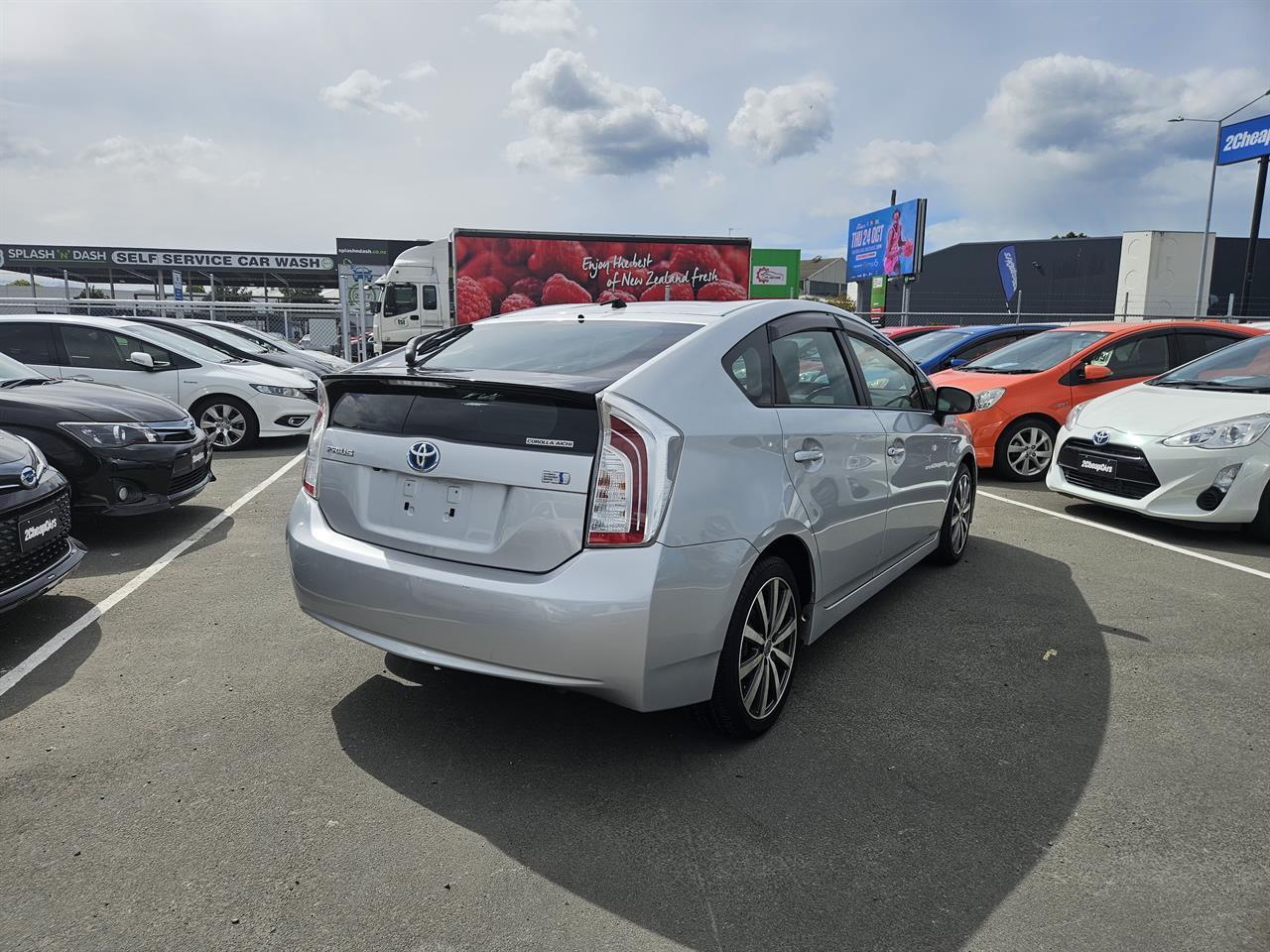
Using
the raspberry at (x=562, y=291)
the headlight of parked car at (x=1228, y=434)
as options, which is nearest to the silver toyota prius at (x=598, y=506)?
the headlight of parked car at (x=1228, y=434)

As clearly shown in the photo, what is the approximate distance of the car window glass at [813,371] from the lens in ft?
11.5

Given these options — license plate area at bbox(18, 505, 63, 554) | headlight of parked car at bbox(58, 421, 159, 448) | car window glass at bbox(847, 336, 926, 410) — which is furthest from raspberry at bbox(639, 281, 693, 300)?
license plate area at bbox(18, 505, 63, 554)

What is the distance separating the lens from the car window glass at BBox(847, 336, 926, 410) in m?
4.28

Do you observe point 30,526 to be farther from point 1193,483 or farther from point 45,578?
point 1193,483

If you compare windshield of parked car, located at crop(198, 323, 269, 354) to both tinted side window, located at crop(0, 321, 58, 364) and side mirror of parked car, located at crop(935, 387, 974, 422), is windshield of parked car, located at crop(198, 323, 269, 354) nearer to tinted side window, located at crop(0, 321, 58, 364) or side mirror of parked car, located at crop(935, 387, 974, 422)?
tinted side window, located at crop(0, 321, 58, 364)

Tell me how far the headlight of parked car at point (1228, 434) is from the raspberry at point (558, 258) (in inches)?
657

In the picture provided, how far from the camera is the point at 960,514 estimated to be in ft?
18.1

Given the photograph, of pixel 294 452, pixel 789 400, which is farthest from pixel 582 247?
pixel 789 400

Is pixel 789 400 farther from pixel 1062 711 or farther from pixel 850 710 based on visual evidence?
pixel 1062 711

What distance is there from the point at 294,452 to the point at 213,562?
500cm

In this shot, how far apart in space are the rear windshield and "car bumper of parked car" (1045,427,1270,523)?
462 centimetres

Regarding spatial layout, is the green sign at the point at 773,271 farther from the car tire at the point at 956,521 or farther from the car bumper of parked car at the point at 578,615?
the car bumper of parked car at the point at 578,615

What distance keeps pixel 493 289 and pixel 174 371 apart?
11.7 metres

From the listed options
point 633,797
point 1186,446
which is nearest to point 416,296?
point 1186,446
